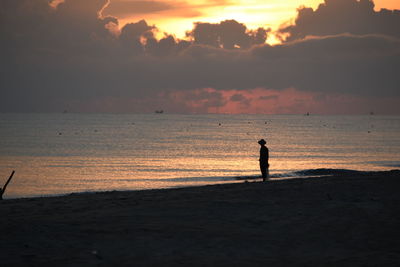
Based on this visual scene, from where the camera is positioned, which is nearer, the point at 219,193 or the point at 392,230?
the point at 392,230

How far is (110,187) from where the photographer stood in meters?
40.3

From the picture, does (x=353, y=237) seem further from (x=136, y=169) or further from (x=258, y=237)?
(x=136, y=169)

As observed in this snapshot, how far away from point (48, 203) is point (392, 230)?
11.3m

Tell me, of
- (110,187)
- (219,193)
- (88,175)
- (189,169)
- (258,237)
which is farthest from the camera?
(189,169)

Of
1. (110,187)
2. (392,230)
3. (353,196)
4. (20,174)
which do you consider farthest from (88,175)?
(392,230)

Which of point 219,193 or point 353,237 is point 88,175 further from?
point 353,237

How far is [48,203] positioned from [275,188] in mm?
8269

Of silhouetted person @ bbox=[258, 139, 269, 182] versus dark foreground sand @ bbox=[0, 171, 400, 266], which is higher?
silhouetted person @ bbox=[258, 139, 269, 182]

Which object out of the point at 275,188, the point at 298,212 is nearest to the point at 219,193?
the point at 275,188

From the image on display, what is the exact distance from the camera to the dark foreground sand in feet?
37.6

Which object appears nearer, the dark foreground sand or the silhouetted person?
the dark foreground sand

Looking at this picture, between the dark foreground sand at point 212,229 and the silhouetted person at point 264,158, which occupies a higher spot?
the silhouetted person at point 264,158

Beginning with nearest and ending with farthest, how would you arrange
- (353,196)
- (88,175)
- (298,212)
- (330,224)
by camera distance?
(330,224)
(298,212)
(353,196)
(88,175)

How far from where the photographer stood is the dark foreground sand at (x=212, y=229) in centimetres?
1145
